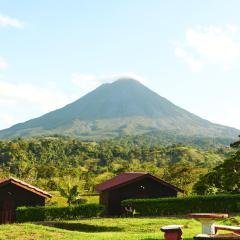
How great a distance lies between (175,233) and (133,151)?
4784 inches

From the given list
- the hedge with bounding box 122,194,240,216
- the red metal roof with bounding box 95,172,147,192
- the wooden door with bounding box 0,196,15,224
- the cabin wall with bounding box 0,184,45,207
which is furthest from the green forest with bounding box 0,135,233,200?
the wooden door with bounding box 0,196,15,224

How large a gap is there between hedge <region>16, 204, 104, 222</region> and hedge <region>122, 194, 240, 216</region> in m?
2.96

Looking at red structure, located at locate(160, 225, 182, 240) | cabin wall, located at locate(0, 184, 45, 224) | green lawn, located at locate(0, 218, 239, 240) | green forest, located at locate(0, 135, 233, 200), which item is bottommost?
green lawn, located at locate(0, 218, 239, 240)

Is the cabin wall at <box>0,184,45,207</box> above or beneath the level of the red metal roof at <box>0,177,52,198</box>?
beneath

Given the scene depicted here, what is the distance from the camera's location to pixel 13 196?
4203cm

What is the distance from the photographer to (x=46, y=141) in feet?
469

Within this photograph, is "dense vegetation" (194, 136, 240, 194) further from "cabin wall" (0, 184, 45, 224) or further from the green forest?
the green forest

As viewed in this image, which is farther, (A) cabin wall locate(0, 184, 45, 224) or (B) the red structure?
(A) cabin wall locate(0, 184, 45, 224)

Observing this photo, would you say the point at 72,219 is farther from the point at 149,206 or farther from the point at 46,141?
the point at 46,141

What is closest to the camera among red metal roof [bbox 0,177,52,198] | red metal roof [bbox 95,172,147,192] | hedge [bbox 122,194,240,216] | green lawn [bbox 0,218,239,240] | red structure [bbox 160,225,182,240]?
red structure [bbox 160,225,182,240]

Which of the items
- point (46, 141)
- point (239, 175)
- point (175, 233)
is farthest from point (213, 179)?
point (46, 141)

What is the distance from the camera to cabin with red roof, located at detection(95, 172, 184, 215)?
1850 inches

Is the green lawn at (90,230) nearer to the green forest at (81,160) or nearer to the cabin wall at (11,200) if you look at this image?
the cabin wall at (11,200)

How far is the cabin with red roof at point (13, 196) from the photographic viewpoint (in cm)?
4141
